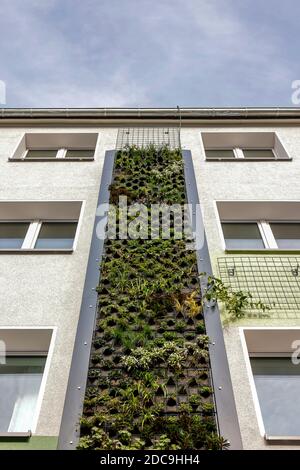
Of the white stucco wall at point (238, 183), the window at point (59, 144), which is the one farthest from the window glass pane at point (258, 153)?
the window at point (59, 144)

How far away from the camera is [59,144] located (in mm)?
13805

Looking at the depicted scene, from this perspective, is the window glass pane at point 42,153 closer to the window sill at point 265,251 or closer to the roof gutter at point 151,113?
the roof gutter at point 151,113

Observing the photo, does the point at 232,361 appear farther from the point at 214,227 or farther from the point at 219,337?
the point at 214,227

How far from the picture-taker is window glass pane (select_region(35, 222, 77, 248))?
9438mm

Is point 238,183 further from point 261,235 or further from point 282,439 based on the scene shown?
point 282,439

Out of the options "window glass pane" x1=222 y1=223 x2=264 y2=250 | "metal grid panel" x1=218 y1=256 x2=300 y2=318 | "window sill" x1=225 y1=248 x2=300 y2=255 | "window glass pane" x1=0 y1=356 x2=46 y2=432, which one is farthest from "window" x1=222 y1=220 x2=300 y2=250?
"window glass pane" x1=0 y1=356 x2=46 y2=432

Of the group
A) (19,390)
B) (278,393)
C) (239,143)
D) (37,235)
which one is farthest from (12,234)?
(239,143)

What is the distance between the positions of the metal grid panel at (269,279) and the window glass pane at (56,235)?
3298 millimetres

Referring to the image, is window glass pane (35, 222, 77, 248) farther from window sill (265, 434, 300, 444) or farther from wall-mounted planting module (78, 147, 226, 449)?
window sill (265, 434, 300, 444)

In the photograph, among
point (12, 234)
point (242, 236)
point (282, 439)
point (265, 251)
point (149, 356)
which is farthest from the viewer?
point (12, 234)

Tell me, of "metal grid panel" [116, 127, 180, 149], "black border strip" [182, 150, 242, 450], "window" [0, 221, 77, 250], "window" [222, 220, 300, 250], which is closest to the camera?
"black border strip" [182, 150, 242, 450]

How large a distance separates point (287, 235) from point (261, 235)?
0.57 metres

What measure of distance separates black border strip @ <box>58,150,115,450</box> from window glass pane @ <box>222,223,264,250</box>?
274cm

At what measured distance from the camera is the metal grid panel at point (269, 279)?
7.16m
